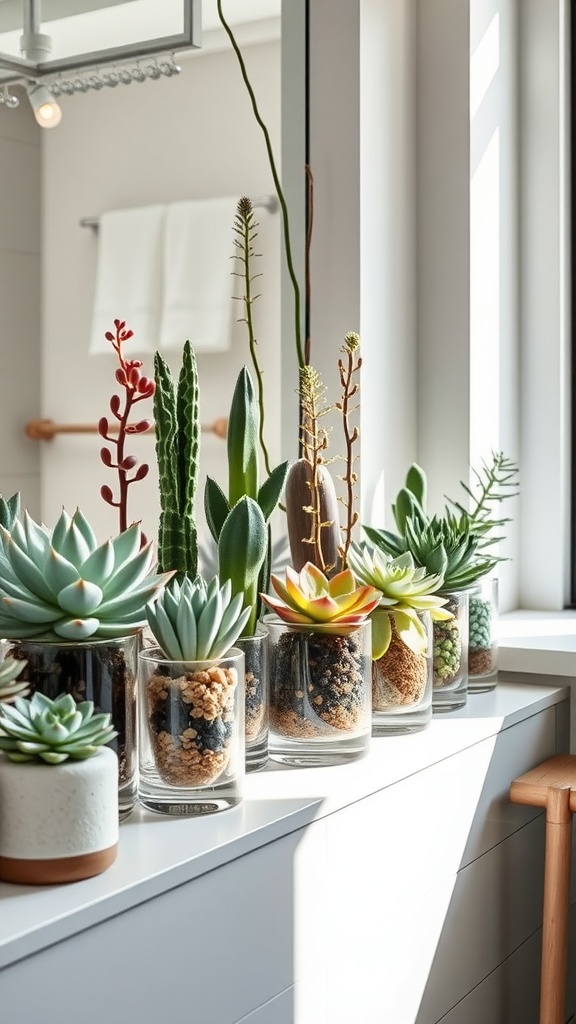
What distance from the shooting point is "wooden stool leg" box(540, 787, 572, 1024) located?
1119 mm

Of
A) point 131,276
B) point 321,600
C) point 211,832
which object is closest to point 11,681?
point 211,832

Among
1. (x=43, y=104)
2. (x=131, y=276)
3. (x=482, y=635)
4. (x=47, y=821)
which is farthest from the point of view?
(x=131, y=276)

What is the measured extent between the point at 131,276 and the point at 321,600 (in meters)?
1.68

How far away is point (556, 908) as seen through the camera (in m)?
1.13

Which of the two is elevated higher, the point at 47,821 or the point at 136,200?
the point at 136,200

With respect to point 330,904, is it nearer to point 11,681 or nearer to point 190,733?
point 190,733

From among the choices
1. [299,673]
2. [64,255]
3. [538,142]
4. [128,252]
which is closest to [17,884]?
[299,673]

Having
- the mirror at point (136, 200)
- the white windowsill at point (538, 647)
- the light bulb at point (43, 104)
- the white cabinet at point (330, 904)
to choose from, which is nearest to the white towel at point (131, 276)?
the mirror at point (136, 200)

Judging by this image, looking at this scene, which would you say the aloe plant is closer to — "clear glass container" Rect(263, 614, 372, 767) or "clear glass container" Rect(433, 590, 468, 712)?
"clear glass container" Rect(263, 614, 372, 767)

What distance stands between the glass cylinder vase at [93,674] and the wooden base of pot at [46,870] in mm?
106

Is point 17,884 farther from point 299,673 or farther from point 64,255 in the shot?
point 64,255

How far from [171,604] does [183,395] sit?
21 cm

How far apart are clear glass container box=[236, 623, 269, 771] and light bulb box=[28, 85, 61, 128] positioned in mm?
806

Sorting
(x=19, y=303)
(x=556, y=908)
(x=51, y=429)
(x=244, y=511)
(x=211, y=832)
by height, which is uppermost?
(x=19, y=303)
